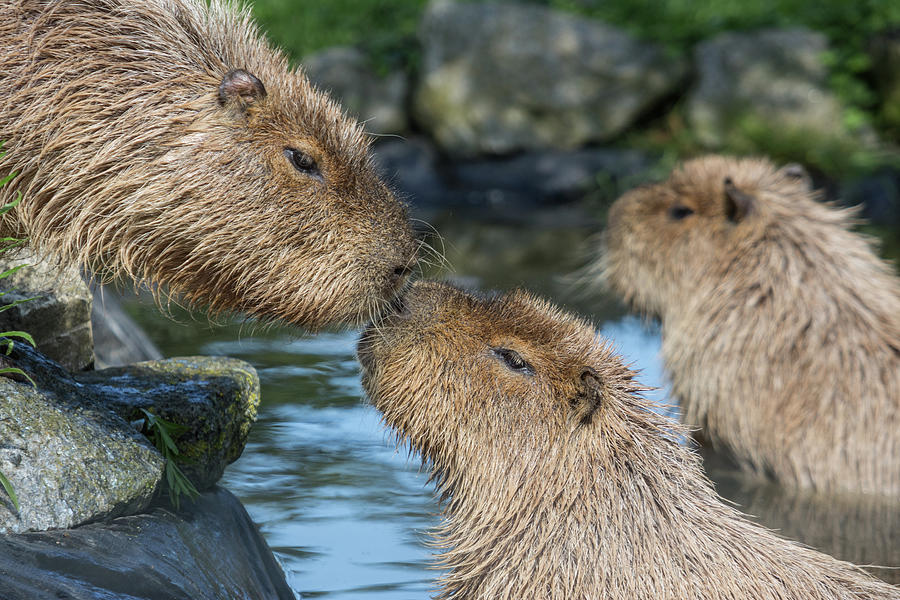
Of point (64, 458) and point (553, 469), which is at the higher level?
point (553, 469)

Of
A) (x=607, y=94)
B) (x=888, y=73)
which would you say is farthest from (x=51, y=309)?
(x=888, y=73)

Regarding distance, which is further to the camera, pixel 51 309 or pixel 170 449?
pixel 51 309

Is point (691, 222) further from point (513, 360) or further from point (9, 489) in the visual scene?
point (9, 489)

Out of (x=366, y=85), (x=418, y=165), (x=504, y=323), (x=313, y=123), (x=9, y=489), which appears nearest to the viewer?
(x=9, y=489)

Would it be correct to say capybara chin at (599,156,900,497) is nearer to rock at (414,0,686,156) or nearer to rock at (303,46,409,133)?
rock at (414,0,686,156)

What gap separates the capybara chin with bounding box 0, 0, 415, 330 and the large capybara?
28cm

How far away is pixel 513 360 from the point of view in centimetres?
314

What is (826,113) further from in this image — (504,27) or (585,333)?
(585,333)

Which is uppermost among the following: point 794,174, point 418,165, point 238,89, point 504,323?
point 418,165

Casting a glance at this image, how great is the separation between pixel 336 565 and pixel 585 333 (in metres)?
1.26

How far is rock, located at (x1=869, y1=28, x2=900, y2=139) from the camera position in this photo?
11.9 meters

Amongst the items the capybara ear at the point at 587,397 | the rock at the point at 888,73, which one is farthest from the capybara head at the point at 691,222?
the rock at the point at 888,73

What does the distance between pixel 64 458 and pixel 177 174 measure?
78 centimetres

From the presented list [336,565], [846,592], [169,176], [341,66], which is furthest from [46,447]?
[341,66]
